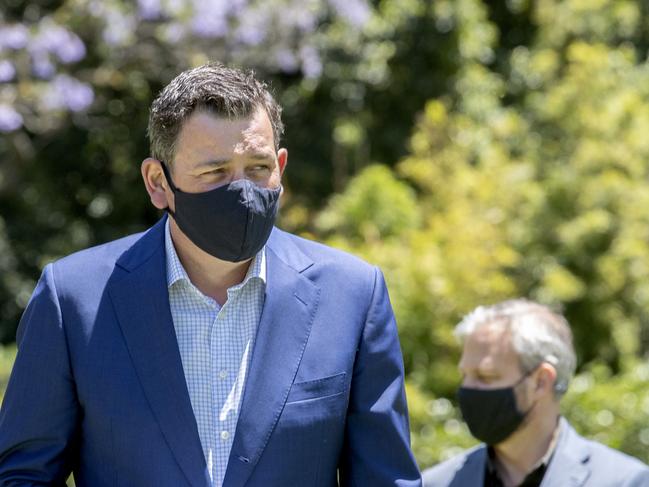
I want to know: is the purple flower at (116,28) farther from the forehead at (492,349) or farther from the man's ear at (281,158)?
the man's ear at (281,158)

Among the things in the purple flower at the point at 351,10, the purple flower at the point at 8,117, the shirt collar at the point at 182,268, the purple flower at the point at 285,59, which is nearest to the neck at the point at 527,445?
the shirt collar at the point at 182,268

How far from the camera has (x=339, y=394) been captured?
2318 millimetres

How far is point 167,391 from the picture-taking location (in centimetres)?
228

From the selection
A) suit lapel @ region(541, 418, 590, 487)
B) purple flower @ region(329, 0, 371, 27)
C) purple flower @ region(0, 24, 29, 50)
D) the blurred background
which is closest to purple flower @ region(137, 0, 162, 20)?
the blurred background

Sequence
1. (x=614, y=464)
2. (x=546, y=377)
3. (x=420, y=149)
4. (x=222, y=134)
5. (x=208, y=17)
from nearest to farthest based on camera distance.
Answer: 1. (x=222, y=134)
2. (x=614, y=464)
3. (x=546, y=377)
4. (x=208, y=17)
5. (x=420, y=149)

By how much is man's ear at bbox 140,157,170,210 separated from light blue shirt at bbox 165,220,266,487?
9 cm

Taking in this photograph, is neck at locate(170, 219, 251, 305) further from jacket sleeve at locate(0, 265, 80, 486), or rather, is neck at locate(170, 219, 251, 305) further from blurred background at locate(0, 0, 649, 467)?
blurred background at locate(0, 0, 649, 467)

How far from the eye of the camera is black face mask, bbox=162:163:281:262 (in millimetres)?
2275

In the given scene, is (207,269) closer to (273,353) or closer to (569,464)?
(273,353)

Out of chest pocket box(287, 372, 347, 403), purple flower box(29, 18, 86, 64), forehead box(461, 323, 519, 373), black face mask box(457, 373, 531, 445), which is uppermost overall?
purple flower box(29, 18, 86, 64)

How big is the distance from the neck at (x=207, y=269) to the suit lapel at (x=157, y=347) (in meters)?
0.05

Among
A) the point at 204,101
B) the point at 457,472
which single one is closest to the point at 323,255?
the point at 204,101

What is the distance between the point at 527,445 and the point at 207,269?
175cm

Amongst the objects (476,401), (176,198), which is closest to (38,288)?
(176,198)
